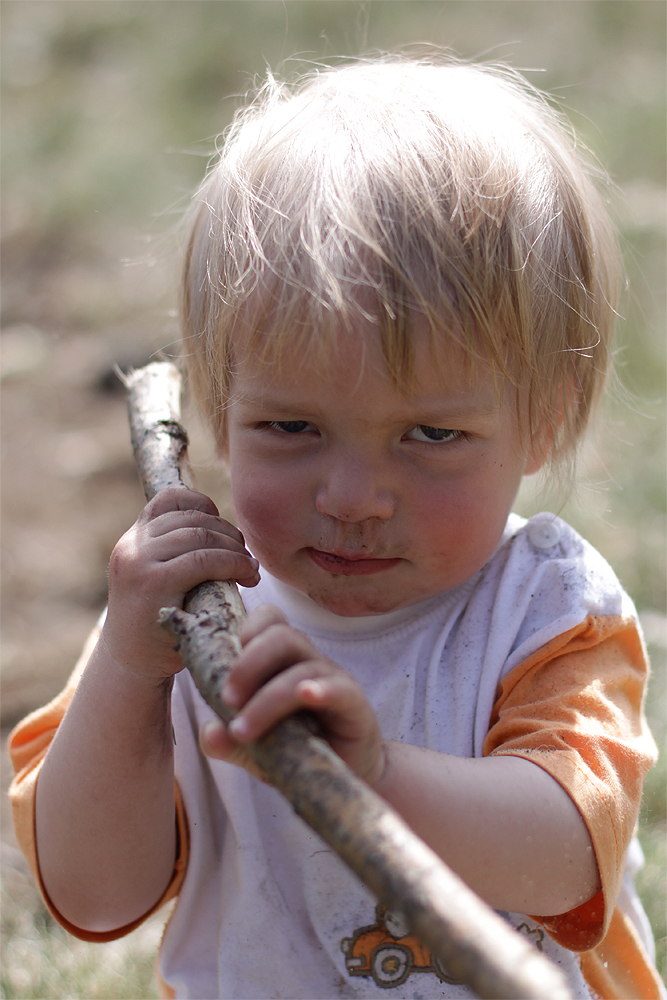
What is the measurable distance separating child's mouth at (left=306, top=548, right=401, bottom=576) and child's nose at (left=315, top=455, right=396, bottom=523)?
0.37 feet

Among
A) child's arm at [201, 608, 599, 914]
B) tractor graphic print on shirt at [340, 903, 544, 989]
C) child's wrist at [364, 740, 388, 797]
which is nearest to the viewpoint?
child's arm at [201, 608, 599, 914]

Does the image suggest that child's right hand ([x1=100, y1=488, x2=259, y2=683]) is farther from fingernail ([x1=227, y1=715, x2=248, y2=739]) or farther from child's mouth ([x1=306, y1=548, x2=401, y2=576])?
fingernail ([x1=227, y1=715, x2=248, y2=739])

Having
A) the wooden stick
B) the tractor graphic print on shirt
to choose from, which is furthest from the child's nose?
the tractor graphic print on shirt

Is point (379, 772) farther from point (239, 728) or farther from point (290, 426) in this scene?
point (290, 426)

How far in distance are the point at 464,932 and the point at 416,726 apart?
38.6 inches

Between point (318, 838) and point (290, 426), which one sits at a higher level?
point (290, 426)

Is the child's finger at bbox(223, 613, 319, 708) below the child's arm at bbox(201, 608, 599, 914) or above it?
above

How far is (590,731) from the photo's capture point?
1.42 metres

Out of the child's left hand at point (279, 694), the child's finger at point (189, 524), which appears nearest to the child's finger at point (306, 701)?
the child's left hand at point (279, 694)

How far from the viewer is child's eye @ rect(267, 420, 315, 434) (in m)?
1.42

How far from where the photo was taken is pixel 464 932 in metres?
0.70

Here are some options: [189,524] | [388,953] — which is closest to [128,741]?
[189,524]

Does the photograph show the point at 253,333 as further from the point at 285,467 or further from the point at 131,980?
the point at 131,980

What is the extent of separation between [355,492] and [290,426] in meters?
0.17
